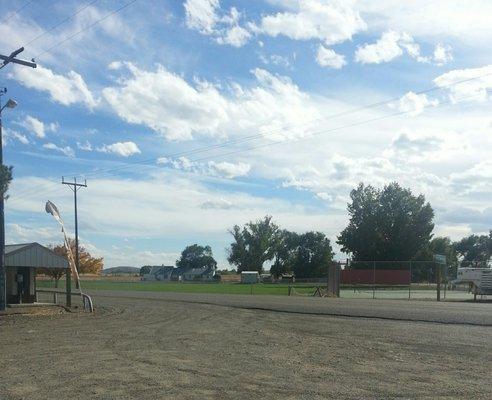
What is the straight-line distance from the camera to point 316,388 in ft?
28.8

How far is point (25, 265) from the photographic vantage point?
29.0 m

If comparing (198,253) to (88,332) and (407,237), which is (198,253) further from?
(88,332)

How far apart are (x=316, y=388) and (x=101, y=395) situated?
307 cm

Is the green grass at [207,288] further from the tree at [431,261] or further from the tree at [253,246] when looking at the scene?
the tree at [253,246]

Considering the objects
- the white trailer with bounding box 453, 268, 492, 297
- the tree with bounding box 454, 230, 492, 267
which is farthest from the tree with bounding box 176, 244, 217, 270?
the white trailer with bounding box 453, 268, 492, 297

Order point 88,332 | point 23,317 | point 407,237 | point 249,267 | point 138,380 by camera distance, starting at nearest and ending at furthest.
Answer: point 138,380, point 88,332, point 23,317, point 407,237, point 249,267

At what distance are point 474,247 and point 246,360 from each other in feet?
488

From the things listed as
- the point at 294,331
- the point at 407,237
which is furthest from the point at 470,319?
the point at 407,237

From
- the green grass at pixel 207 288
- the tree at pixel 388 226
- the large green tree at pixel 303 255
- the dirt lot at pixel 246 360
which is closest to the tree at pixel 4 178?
the dirt lot at pixel 246 360

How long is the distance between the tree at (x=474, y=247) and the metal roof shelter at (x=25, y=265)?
13092 centimetres

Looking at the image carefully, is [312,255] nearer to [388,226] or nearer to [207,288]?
[388,226]

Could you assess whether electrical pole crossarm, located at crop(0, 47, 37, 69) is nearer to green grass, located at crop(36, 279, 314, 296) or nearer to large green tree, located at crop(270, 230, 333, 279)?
green grass, located at crop(36, 279, 314, 296)

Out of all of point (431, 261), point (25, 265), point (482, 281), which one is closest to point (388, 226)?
point (431, 261)

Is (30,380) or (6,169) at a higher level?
(6,169)
